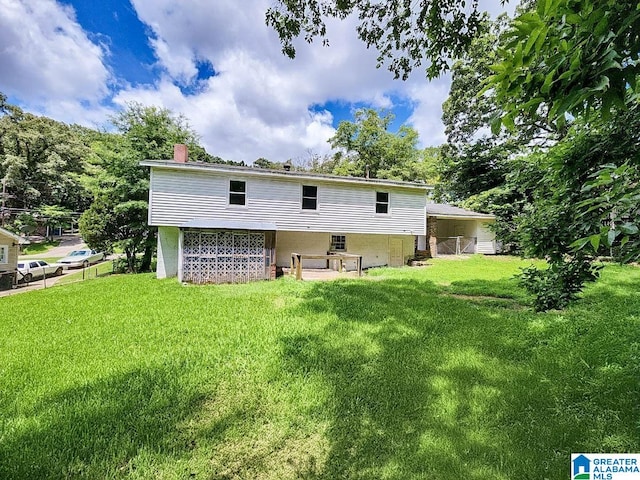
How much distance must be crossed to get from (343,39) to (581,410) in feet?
21.8

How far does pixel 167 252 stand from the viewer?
14.4 meters

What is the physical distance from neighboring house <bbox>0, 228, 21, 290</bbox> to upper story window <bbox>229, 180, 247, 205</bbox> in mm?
13924

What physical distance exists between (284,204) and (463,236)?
15448mm

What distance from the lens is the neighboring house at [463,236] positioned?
21.3 metres

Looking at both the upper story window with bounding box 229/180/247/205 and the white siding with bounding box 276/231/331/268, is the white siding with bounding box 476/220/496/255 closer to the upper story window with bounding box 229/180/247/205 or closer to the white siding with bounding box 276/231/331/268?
the white siding with bounding box 276/231/331/268

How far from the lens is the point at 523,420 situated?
323cm

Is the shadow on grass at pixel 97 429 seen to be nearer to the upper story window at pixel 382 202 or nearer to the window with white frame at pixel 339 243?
the window with white frame at pixel 339 243

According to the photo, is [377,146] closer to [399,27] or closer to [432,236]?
[432,236]

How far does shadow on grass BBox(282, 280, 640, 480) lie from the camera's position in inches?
107

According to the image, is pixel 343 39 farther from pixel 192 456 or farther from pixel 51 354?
pixel 51 354

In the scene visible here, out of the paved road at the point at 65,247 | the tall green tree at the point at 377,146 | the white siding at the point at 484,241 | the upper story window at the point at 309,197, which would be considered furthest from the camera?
the tall green tree at the point at 377,146

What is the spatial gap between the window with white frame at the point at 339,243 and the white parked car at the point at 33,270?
16.5 meters

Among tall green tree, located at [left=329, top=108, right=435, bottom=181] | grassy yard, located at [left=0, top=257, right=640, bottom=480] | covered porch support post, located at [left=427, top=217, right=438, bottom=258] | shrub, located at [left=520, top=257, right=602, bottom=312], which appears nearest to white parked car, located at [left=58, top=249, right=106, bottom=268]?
grassy yard, located at [left=0, top=257, right=640, bottom=480]

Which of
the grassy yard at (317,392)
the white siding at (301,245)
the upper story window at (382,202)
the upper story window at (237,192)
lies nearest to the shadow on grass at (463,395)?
the grassy yard at (317,392)
